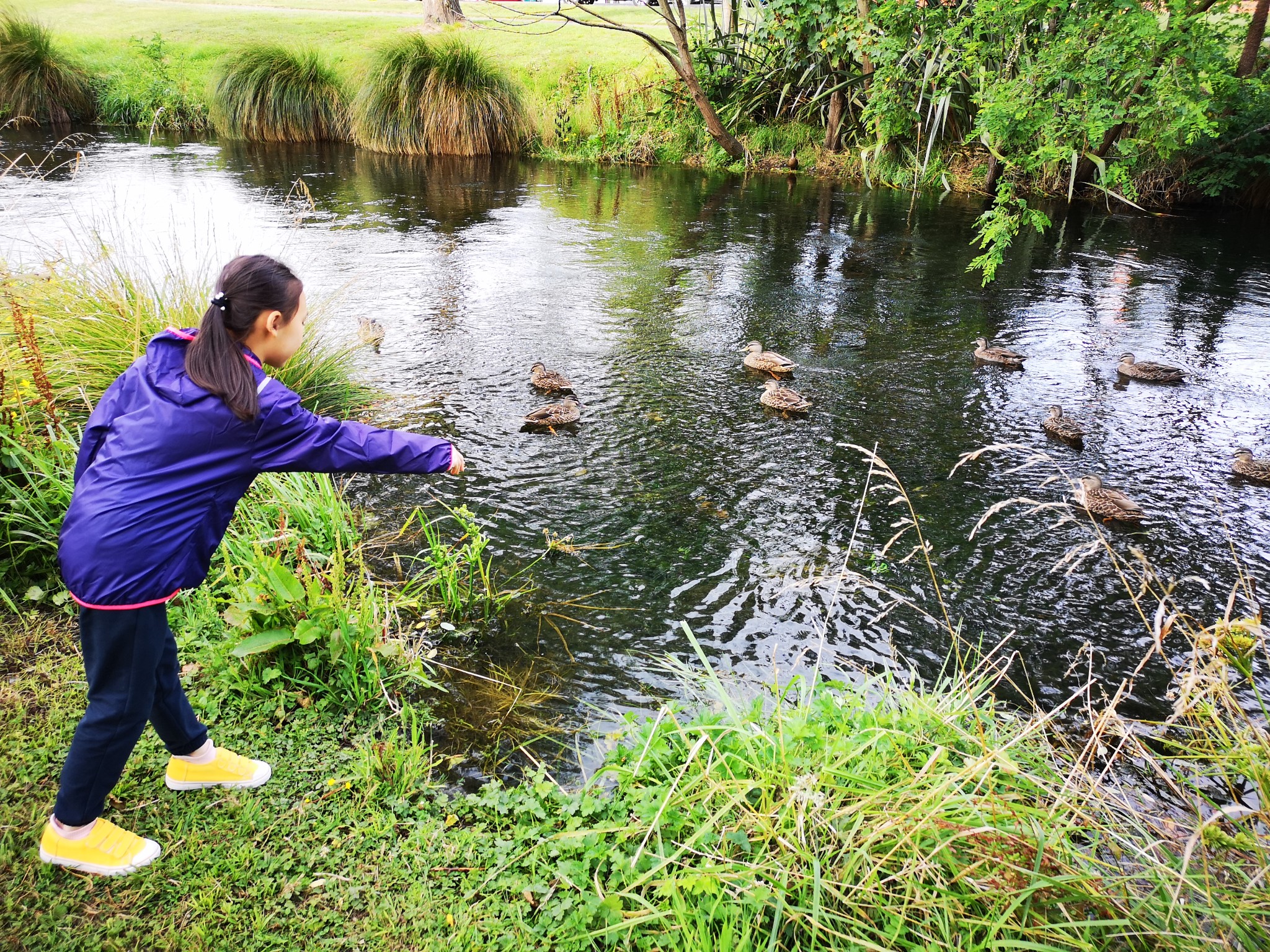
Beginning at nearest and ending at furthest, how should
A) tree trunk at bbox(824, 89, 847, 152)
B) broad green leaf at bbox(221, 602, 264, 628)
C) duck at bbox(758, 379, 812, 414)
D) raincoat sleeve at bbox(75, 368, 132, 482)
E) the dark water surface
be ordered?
raincoat sleeve at bbox(75, 368, 132, 482), broad green leaf at bbox(221, 602, 264, 628), the dark water surface, duck at bbox(758, 379, 812, 414), tree trunk at bbox(824, 89, 847, 152)

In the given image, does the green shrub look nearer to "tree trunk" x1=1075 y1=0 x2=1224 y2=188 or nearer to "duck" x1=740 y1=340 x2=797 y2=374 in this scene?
"duck" x1=740 y1=340 x2=797 y2=374

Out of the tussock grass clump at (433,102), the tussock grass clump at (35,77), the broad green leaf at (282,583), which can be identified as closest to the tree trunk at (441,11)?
the tussock grass clump at (433,102)

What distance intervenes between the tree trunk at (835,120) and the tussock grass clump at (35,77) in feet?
64.9

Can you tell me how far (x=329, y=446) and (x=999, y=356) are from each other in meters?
7.93

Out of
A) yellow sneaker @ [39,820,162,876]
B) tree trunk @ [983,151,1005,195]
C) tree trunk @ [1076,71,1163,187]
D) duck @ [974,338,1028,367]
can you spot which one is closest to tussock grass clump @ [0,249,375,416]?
yellow sneaker @ [39,820,162,876]

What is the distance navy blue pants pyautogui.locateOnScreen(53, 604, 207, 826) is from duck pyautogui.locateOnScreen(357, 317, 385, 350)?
5861mm

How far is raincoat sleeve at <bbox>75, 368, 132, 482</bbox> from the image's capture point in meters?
2.98

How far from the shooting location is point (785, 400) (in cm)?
780

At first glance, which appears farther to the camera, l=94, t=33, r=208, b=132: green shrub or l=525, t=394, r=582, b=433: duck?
l=94, t=33, r=208, b=132: green shrub

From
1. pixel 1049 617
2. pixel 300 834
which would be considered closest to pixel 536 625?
pixel 300 834

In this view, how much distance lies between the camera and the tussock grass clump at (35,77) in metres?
20.4

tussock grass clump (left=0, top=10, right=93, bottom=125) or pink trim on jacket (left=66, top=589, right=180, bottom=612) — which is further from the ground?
tussock grass clump (left=0, top=10, right=93, bottom=125)

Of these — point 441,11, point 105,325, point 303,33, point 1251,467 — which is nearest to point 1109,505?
point 1251,467

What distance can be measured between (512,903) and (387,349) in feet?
23.2
